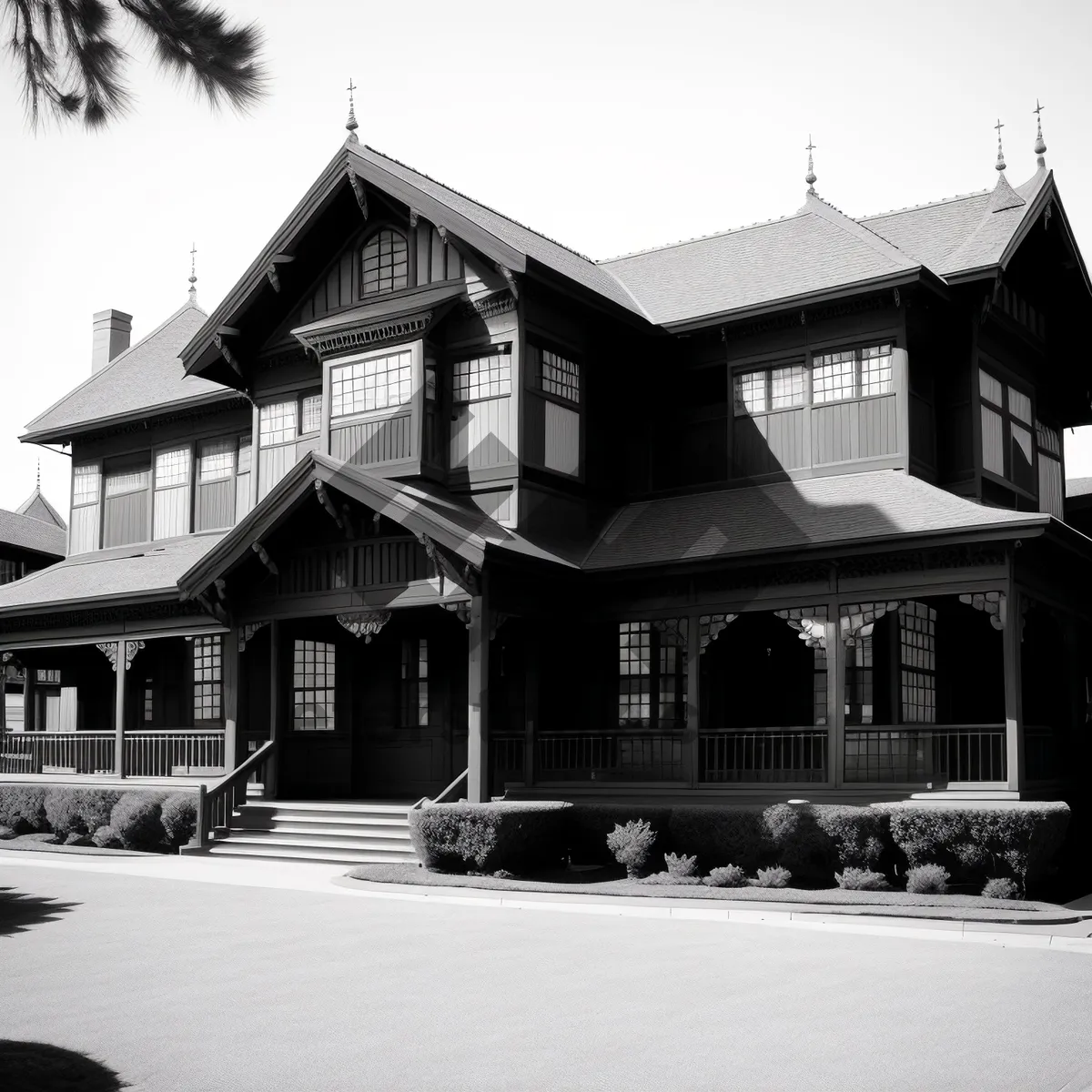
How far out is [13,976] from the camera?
1088cm

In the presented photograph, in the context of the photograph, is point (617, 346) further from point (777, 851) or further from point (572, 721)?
point (777, 851)

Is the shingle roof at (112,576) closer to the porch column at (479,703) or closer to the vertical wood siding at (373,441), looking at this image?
the vertical wood siding at (373,441)

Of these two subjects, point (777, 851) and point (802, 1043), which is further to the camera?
point (777, 851)

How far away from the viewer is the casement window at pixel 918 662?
20859mm

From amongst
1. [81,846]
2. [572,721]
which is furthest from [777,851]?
[81,846]

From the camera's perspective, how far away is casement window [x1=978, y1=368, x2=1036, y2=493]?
→ 72.0 ft

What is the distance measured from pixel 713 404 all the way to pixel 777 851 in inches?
339

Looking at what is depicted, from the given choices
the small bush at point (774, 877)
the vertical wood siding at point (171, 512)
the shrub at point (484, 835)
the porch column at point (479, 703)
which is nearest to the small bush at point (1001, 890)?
the small bush at point (774, 877)

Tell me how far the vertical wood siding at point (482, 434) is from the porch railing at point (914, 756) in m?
6.82

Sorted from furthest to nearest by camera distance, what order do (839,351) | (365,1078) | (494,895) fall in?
(839,351) < (494,895) < (365,1078)

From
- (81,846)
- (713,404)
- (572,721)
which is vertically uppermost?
(713,404)

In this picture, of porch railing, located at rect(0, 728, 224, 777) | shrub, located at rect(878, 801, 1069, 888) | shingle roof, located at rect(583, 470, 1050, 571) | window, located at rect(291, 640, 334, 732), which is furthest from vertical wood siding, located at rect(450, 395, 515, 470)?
shrub, located at rect(878, 801, 1069, 888)

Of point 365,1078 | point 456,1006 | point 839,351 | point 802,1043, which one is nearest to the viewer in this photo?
point 365,1078

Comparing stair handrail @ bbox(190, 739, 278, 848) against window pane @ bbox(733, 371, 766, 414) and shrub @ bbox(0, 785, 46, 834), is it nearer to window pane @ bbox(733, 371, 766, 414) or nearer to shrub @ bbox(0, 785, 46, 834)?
shrub @ bbox(0, 785, 46, 834)
